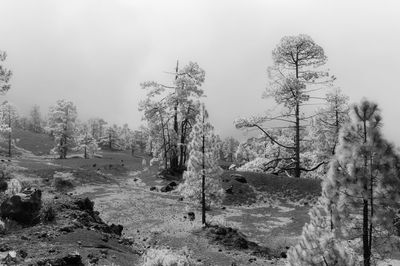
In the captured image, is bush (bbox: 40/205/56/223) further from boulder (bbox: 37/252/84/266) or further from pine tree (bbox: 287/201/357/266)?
pine tree (bbox: 287/201/357/266)

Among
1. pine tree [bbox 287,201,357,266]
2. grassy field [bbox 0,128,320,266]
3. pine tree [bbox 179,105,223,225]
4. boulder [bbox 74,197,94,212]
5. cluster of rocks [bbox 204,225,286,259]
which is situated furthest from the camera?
pine tree [bbox 179,105,223,225]

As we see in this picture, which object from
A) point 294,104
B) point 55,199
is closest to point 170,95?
point 294,104

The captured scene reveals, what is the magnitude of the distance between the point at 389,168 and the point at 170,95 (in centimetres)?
4415

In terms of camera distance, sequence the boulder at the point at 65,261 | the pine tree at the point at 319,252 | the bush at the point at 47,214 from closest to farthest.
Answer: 1. the pine tree at the point at 319,252
2. the boulder at the point at 65,261
3. the bush at the point at 47,214

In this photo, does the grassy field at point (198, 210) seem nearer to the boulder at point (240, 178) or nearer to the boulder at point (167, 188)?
the boulder at point (240, 178)

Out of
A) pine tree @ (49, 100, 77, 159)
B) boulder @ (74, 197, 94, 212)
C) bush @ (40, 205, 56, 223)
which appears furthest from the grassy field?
pine tree @ (49, 100, 77, 159)

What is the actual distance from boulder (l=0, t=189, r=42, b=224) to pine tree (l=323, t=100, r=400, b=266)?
17.1 m

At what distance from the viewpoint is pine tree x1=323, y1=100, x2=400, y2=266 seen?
42.2 ft

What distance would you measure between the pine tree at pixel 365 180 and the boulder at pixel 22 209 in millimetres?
17150

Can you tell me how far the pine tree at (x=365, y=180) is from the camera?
506 inches

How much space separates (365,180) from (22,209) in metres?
18.7

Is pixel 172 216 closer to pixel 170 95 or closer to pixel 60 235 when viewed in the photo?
pixel 60 235

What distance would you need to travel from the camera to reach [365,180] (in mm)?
12984

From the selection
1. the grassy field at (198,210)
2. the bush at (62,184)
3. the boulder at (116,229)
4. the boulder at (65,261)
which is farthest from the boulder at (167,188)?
the boulder at (65,261)
